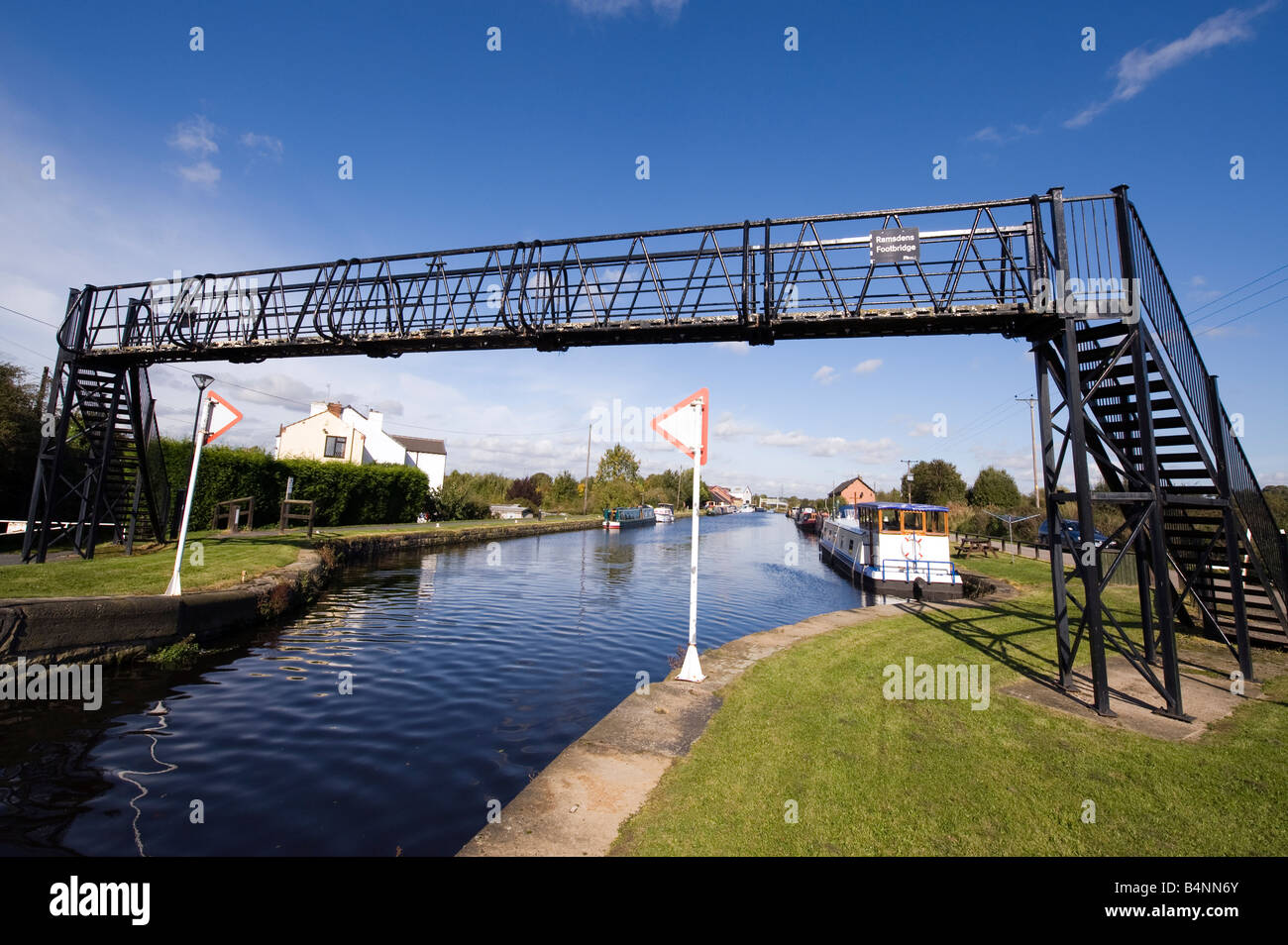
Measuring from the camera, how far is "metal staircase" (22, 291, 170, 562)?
49.7 ft

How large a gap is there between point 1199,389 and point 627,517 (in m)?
59.4

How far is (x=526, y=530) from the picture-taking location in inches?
1847

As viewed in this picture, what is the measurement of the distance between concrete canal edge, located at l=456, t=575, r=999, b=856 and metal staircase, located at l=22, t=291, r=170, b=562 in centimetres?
1662

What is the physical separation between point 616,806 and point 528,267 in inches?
428

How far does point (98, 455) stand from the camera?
1684 centimetres

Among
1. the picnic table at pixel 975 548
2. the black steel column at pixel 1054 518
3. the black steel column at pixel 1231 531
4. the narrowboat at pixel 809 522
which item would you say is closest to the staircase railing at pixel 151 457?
the black steel column at pixel 1054 518

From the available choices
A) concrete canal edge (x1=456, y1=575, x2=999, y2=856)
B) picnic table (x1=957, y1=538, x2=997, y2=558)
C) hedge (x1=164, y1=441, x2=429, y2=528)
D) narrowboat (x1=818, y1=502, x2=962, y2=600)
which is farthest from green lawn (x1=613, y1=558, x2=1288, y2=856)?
hedge (x1=164, y1=441, x2=429, y2=528)

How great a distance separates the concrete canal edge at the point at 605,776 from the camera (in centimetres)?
397

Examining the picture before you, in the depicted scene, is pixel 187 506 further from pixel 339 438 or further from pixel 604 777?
pixel 339 438

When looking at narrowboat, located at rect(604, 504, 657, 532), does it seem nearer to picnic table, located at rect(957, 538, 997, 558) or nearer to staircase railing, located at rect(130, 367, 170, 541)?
picnic table, located at rect(957, 538, 997, 558)

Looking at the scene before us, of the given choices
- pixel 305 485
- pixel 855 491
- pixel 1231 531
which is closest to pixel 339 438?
pixel 305 485

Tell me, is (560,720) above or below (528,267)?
below
